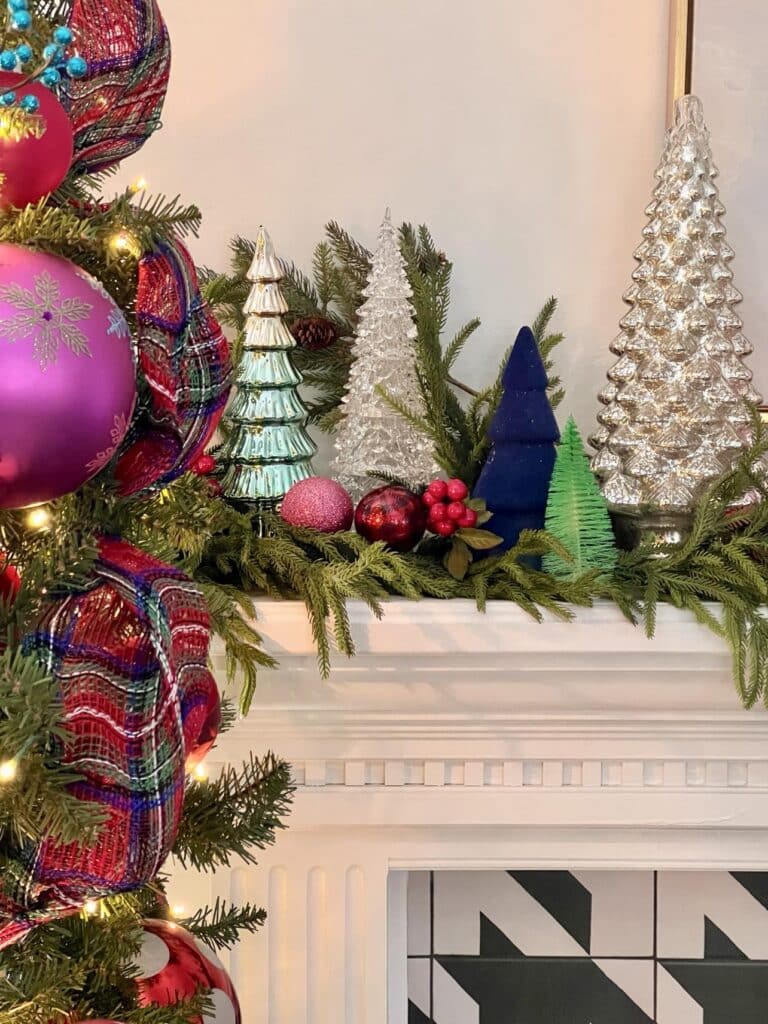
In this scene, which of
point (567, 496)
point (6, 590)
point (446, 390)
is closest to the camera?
point (6, 590)

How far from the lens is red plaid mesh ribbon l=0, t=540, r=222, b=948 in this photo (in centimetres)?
58

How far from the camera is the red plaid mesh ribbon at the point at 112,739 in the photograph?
584 millimetres

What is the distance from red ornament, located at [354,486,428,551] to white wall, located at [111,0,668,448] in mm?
296

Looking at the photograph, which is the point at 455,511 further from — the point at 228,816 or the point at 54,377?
the point at 54,377

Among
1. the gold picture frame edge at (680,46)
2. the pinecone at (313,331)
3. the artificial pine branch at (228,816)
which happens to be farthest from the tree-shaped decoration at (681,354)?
the artificial pine branch at (228,816)

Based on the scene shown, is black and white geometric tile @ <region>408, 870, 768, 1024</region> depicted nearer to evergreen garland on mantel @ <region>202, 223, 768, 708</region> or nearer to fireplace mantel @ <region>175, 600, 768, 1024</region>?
fireplace mantel @ <region>175, 600, 768, 1024</region>

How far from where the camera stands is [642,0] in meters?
1.24

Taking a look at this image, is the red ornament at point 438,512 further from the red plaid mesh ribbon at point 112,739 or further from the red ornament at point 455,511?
the red plaid mesh ribbon at point 112,739

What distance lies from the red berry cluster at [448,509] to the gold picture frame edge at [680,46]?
557 millimetres

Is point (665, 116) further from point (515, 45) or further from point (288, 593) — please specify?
point (288, 593)

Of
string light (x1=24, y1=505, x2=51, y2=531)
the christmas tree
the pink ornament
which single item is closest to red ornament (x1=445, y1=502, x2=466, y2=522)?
the pink ornament

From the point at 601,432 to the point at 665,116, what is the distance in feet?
1.32

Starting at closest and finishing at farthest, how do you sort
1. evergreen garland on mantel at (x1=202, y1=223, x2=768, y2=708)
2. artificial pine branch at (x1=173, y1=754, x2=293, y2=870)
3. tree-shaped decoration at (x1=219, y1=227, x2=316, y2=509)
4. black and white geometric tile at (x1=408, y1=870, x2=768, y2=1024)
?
1. artificial pine branch at (x1=173, y1=754, x2=293, y2=870)
2. evergreen garland on mantel at (x1=202, y1=223, x2=768, y2=708)
3. tree-shaped decoration at (x1=219, y1=227, x2=316, y2=509)
4. black and white geometric tile at (x1=408, y1=870, x2=768, y2=1024)

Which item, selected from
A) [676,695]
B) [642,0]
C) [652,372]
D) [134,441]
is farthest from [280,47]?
[676,695]
